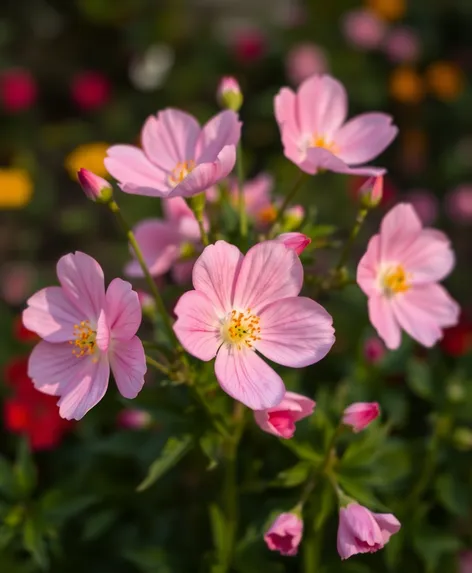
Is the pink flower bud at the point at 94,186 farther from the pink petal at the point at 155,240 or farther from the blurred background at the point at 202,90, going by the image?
the blurred background at the point at 202,90

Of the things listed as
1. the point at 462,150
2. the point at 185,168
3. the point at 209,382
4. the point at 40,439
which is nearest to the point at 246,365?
the point at 209,382

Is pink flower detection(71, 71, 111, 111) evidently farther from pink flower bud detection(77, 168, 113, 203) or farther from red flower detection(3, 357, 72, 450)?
pink flower bud detection(77, 168, 113, 203)

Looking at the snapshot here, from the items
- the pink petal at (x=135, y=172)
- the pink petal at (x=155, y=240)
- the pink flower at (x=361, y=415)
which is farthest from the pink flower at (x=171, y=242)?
the pink flower at (x=361, y=415)

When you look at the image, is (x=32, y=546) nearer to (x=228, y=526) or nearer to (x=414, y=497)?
(x=228, y=526)

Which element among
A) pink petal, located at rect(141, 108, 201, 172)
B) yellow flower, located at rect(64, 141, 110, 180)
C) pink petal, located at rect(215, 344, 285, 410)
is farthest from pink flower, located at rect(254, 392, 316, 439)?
yellow flower, located at rect(64, 141, 110, 180)

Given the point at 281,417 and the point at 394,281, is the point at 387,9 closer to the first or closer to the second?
the point at 394,281
